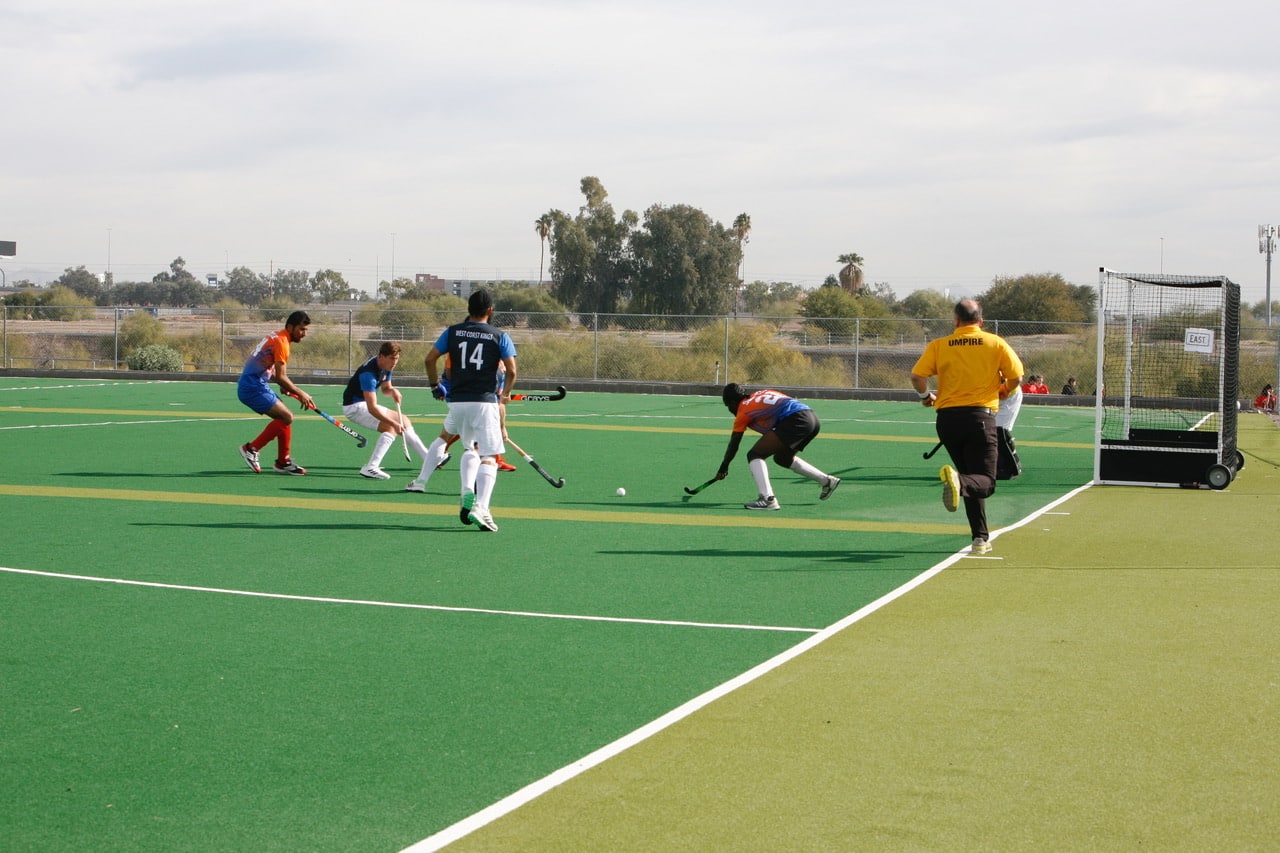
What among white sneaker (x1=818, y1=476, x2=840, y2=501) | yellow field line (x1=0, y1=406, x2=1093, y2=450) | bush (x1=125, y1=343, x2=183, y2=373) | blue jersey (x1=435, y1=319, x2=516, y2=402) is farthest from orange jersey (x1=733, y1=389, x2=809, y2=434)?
bush (x1=125, y1=343, x2=183, y2=373)

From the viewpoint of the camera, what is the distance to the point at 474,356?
11.2 m

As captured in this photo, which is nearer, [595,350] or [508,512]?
[508,512]

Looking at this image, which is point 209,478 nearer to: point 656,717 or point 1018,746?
point 656,717

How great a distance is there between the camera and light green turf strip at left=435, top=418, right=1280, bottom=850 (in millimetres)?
4641

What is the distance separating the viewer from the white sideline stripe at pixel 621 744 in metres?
4.59

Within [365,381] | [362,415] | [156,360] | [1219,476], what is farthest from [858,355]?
[365,381]

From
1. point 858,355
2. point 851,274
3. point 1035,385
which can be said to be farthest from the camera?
point 851,274

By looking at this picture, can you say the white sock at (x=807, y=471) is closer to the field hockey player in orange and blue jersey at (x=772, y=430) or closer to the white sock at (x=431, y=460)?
the field hockey player in orange and blue jersey at (x=772, y=430)

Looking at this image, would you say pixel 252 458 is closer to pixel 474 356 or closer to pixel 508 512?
pixel 508 512

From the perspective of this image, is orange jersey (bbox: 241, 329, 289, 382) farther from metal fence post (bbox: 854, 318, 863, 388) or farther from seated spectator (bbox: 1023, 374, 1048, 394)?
metal fence post (bbox: 854, 318, 863, 388)

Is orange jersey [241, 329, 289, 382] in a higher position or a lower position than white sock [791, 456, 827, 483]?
higher

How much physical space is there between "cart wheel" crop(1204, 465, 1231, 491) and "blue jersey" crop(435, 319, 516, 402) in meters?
8.72

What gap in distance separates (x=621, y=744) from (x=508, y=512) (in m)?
7.48

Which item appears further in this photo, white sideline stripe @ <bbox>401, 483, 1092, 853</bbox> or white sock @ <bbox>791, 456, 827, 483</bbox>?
white sock @ <bbox>791, 456, 827, 483</bbox>
